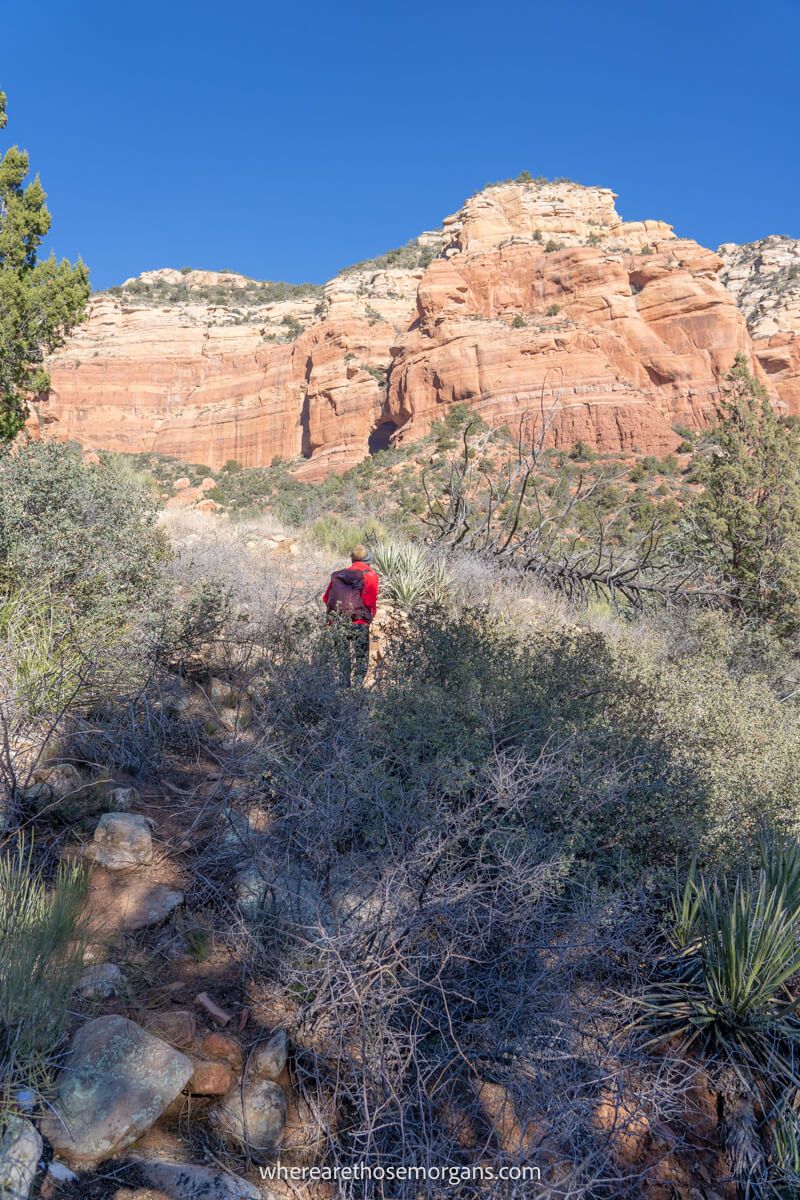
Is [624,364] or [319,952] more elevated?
[624,364]

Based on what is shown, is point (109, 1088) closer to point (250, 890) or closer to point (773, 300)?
point (250, 890)

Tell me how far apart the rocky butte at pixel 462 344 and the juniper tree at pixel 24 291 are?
84.2ft

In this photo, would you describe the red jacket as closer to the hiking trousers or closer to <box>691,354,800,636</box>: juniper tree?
the hiking trousers

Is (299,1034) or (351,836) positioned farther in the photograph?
(351,836)

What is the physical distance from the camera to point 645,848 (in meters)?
3.94

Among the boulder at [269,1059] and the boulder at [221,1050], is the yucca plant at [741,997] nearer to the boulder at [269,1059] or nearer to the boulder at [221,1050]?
the boulder at [269,1059]

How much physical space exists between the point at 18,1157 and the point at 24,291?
452 inches

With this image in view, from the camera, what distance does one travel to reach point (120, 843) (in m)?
3.32

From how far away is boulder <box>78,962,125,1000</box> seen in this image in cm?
251

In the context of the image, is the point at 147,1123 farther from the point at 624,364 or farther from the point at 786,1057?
the point at 624,364

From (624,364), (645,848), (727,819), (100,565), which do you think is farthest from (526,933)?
(624,364)

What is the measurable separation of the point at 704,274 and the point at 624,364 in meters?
8.50

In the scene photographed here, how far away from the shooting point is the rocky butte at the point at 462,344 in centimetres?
4275

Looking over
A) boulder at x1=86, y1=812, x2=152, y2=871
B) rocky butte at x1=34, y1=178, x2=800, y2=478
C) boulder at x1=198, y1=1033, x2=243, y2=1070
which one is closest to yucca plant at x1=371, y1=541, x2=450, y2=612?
boulder at x1=86, y1=812, x2=152, y2=871
